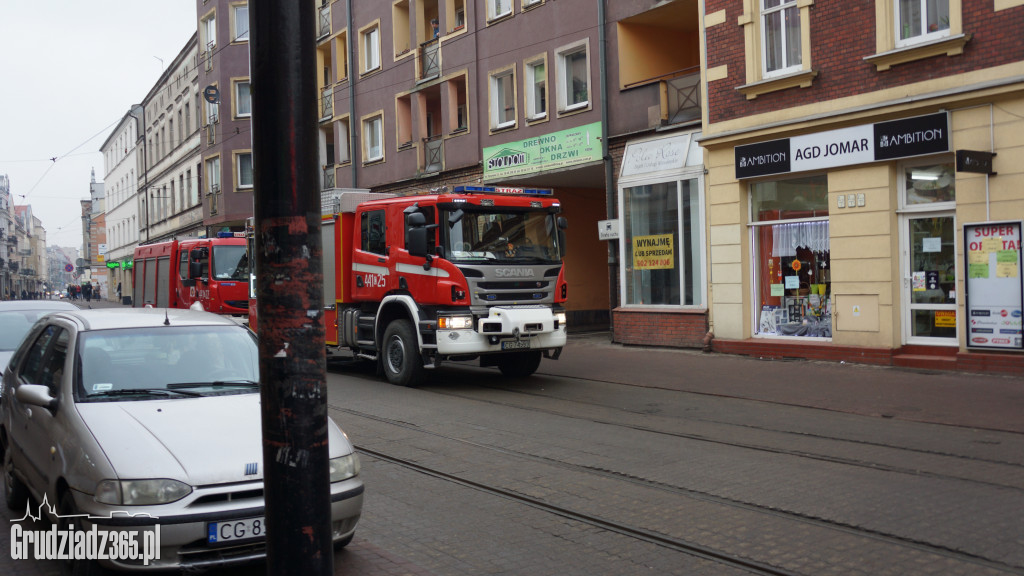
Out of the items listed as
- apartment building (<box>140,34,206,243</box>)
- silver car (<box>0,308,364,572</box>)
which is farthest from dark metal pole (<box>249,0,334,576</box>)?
apartment building (<box>140,34,206,243</box>)

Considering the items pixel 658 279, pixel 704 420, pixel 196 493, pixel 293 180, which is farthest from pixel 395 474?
pixel 658 279

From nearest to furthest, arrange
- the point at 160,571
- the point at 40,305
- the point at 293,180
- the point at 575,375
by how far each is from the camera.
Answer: the point at 293,180 < the point at 160,571 < the point at 40,305 < the point at 575,375

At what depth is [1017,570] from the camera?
188 inches

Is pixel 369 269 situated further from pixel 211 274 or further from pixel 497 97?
pixel 497 97

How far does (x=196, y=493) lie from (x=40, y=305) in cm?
822

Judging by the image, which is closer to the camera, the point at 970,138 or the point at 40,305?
the point at 40,305

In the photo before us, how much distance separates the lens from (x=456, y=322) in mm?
12500

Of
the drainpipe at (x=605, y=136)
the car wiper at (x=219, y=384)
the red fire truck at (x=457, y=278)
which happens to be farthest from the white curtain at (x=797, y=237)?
the car wiper at (x=219, y=384)

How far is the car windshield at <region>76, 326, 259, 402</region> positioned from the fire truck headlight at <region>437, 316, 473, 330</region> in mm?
6174

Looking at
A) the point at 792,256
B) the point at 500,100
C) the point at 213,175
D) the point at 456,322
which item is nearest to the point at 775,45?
the point at 792,256

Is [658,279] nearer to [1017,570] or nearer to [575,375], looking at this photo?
[575,375]

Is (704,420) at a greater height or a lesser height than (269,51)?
lesser

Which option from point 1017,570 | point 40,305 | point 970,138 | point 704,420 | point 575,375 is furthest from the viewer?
point 575,375

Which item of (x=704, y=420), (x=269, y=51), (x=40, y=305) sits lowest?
(x=704, y=420)
